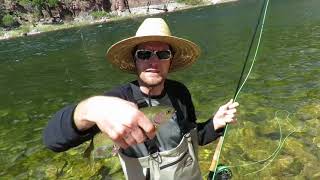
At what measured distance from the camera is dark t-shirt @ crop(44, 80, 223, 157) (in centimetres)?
321

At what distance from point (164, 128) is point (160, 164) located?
424 mm

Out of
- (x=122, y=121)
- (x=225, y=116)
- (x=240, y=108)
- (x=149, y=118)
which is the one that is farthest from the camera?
(x=240, y=108)

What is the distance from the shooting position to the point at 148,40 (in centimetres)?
470

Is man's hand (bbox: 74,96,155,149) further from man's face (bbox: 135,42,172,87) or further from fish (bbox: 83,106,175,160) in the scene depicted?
man's face (bbox: 135,42,172,87)

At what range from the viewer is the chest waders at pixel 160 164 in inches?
179

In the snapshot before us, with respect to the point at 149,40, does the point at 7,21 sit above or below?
below

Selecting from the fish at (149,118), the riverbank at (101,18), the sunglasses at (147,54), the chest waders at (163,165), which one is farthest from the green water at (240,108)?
the riverbank at (101,18)

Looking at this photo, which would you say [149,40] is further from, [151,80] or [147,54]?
[151,80]

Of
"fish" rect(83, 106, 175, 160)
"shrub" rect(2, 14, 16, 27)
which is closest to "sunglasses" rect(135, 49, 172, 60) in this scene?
"fish" rect(83, 106, 175, 160)

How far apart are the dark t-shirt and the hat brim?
0.48 meters

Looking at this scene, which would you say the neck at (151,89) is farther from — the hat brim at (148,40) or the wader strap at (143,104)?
the hat brim at (148,40)

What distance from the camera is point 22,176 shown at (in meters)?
9.55

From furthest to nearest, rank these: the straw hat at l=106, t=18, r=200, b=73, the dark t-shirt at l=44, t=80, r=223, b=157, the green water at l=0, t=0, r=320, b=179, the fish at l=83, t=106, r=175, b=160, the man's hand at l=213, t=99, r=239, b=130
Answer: the green water at l=0, t=0, r=320, b=179 < the man's hand at l=213, t=99, r=239, b=130 < the straw hat at l=106, t=18, r=200, b=73 < the fish at l=83, t=106, r=175, b=160 < the dark t-shirt at l=44, t=80, r=223, b=157

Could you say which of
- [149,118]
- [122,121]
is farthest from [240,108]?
[122,121]
